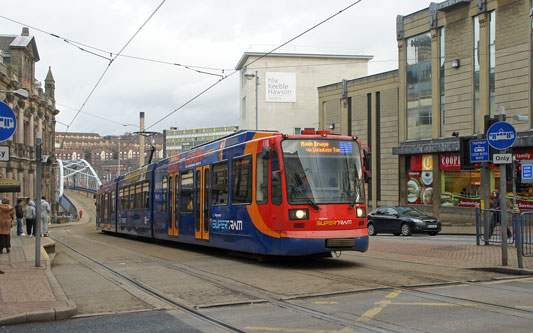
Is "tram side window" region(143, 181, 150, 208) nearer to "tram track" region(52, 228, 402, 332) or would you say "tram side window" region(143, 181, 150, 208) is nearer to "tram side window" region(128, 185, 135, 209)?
"tram side window" region(128, 185, 135, 209)

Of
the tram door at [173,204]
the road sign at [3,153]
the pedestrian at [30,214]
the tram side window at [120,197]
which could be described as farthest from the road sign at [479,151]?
the tram side window at [120,197]

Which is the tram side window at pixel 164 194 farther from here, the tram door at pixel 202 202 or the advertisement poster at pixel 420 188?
the advertisement poster at pixel 420 188

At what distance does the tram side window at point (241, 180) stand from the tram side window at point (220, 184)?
0.46 meters

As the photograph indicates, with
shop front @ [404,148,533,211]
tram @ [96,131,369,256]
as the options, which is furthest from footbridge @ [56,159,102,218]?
tram @ [96,131,369,256]

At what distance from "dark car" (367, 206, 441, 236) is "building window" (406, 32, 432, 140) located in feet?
34.3

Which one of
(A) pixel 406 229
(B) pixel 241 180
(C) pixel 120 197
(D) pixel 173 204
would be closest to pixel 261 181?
(B) pixel 241 180

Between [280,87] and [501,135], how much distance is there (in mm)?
54829

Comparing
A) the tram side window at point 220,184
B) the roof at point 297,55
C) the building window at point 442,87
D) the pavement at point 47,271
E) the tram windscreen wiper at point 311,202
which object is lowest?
the pavement at point 47,271

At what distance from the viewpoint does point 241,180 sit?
13.5m

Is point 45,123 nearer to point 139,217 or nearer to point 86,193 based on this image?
point 139,217

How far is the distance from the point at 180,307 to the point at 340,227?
4940 millimetres

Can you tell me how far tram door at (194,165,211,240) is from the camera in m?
15.5

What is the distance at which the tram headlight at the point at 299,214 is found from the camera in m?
11.9

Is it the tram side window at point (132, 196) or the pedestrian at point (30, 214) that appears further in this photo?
the tram side window at point (132, 196)
